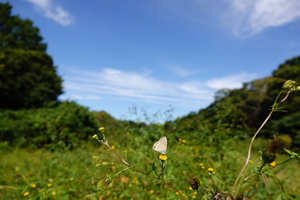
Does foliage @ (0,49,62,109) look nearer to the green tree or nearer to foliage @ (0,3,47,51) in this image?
the green tree

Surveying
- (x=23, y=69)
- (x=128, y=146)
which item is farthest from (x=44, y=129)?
(x=23, y=69)

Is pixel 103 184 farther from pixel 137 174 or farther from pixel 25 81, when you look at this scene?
pixel 25 81

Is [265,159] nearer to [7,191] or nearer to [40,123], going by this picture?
[7,191]

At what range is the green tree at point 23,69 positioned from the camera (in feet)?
40.8

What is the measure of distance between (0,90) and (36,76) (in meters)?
2.51

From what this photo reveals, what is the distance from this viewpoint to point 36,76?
13.9 m

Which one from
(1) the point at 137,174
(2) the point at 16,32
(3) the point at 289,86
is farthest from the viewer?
(2) the point at 16,32

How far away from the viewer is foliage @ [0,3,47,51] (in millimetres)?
15744

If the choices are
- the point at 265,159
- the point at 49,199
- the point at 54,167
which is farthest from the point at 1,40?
the point at 265,159

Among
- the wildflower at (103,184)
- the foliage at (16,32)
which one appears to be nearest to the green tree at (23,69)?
the foliage at (16,32)

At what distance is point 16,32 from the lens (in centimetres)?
1648

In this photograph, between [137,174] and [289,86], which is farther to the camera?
[137,174]

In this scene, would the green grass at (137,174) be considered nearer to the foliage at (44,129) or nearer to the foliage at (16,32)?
the foliage at (44,129)

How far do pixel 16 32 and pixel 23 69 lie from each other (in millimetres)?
5804
